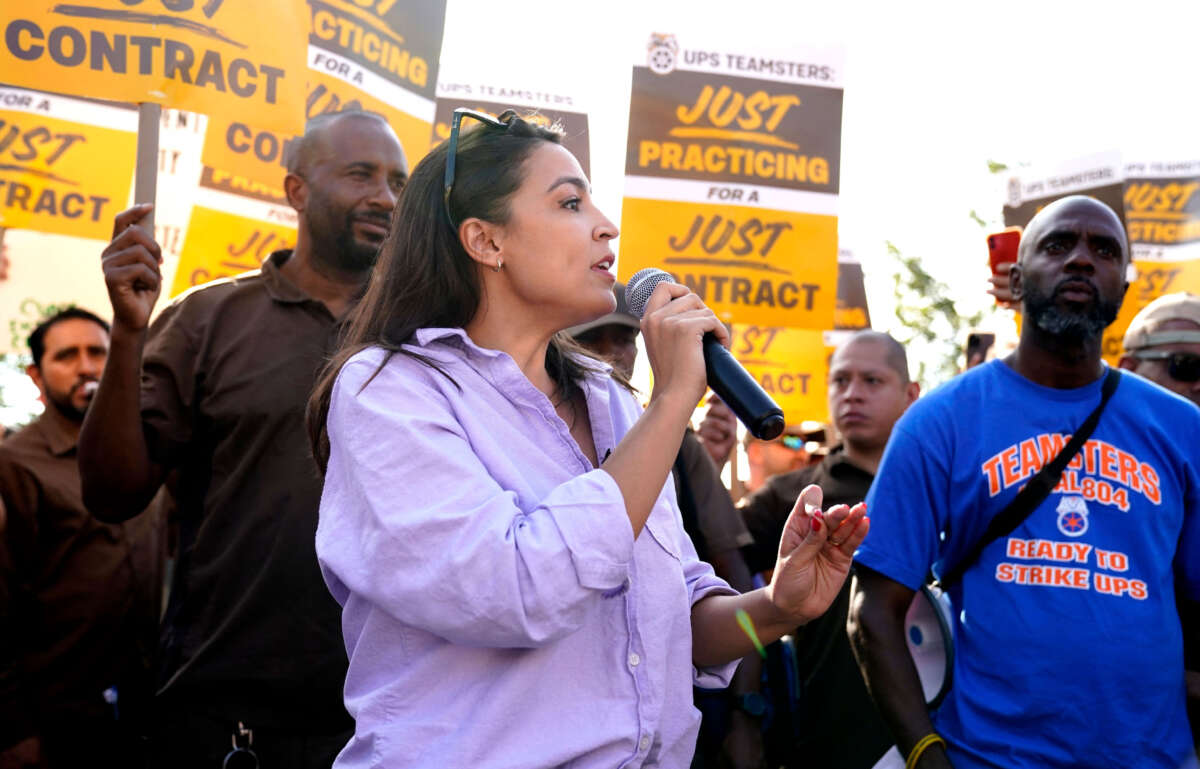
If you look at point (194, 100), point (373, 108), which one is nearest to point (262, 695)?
point (194, 100)

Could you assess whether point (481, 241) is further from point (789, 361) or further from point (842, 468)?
point (789, 361)

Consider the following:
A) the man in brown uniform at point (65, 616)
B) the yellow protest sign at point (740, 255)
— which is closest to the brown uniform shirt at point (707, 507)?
the man in brown uniform at point (65, 616)

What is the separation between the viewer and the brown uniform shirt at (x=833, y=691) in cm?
450

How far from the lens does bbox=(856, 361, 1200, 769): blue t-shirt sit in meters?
3.22

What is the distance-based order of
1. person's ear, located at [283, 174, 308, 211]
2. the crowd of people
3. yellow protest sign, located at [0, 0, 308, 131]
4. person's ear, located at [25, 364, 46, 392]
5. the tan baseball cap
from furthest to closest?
person's ear, located at [25, 364, 46, 392]
the tan baseball cap
person's ear, located at [283, 174, 308, 211]
yellow protest sign, located at [0, 0, 308, 131]
the crowd of people

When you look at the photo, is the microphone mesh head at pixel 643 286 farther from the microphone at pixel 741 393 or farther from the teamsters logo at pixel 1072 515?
the teamsters logo at pixel 1072 515

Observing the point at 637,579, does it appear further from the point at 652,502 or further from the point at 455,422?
the point at 455,422

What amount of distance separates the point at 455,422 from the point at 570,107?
205 inches

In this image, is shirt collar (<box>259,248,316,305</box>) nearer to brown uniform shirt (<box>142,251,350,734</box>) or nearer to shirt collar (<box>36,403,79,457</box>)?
brown uniform shirt (<box>142,251,350,734</box>)

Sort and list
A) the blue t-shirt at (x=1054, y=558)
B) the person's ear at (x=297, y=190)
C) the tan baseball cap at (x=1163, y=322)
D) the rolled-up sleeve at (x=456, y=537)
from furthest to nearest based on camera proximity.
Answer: the tan baseball cap at (x=1163, y=322) → the person's ear at (x=297, y=190) → the blue t-shirt at (x=1054, y=558) → the rolled-up sleeve at (x=456, y=537)

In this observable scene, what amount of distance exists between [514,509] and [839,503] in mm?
2766

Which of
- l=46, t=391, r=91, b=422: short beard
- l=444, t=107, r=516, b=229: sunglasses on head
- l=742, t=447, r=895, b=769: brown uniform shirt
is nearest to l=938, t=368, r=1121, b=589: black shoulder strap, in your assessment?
l=742, t=447, r=895, b=769: brown uniform shirt

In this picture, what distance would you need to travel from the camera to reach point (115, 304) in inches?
130

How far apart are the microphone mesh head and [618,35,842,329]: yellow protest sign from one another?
13.3 feet
